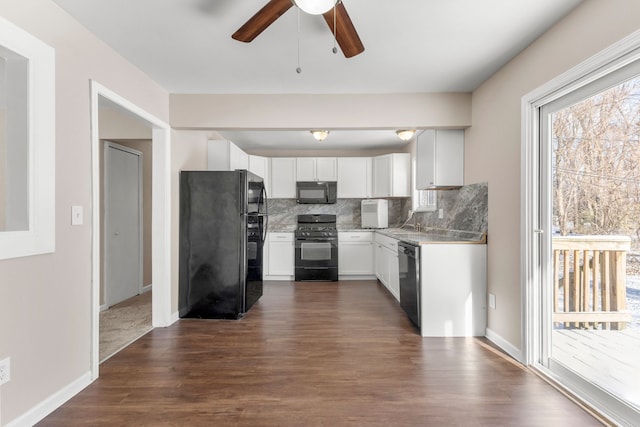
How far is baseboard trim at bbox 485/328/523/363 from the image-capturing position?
2526mm

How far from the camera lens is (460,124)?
3.33m

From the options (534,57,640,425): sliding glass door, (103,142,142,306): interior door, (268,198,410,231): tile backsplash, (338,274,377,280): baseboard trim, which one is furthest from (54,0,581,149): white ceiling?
(338,274,377,280): baseboard trim

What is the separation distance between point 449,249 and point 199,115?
2782 millimetres

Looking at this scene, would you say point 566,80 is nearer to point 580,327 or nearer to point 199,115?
point 580,327

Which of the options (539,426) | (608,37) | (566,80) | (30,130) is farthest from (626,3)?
(30,130)

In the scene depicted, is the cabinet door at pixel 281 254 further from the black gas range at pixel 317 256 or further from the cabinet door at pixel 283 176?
the cabinet door at pixel 283 176

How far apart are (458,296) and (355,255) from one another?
248 centimetres

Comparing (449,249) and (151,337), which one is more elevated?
(449,249)

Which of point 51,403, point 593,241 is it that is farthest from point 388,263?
point 51,403

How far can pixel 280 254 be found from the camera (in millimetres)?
5402

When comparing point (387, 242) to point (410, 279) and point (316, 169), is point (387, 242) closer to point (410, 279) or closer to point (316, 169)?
point (410, 279)

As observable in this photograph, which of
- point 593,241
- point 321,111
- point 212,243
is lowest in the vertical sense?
point 212,243

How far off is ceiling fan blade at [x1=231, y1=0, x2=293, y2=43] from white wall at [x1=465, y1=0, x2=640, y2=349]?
1670 millimetres

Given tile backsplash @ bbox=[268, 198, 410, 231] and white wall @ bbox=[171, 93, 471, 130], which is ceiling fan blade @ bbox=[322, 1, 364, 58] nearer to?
white wall @ bbox=[171, 93, 471, 130]
